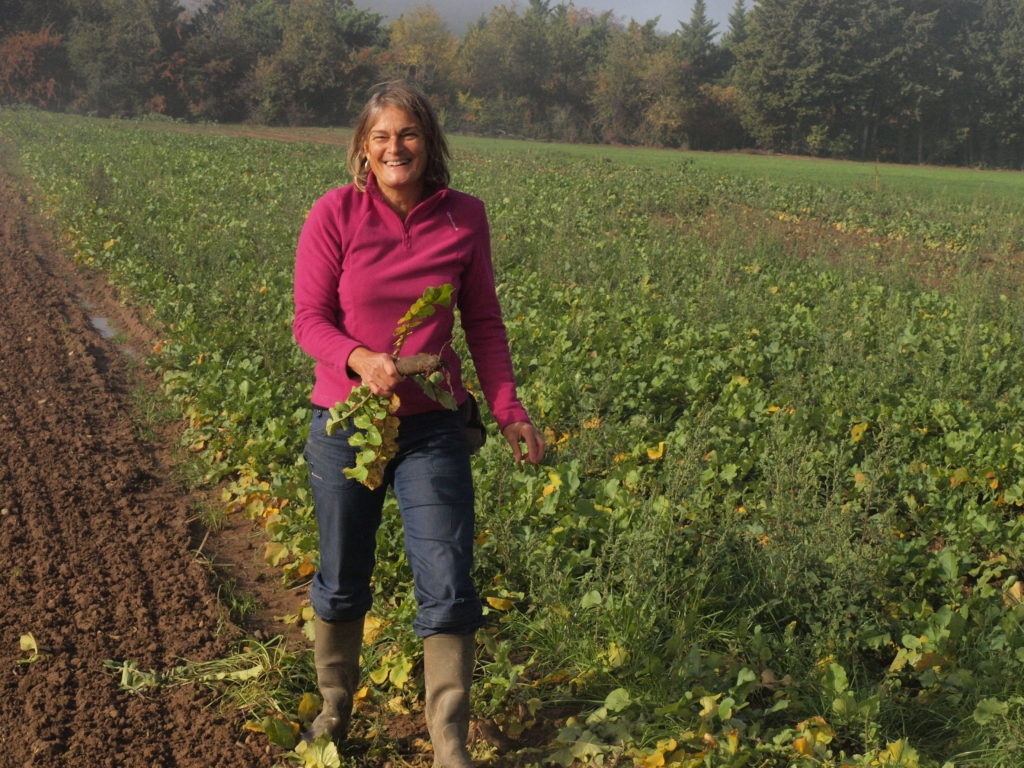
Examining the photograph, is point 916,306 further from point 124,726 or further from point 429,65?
point 429,65

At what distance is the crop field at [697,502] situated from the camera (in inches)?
126

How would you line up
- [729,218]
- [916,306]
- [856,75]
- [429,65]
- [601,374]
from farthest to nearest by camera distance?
[429,65]
[856,75]
[729,218]
[916,306]
[601,374]

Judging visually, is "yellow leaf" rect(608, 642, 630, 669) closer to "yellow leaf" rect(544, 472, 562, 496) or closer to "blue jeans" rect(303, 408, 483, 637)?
"blue jeans" rect(303, 408, 483, 637)

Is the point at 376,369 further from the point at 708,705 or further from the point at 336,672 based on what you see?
the point at 708,705

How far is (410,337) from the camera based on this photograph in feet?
8.84

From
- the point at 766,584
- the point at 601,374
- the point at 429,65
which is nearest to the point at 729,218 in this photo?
the point at 601,374

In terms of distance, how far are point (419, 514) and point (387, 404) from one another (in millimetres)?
345

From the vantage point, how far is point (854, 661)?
3.40 meters

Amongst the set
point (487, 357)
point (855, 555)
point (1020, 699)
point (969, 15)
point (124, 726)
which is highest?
point (969, 15)

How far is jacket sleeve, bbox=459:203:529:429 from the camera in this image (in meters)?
2.84

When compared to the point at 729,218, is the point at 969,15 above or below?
above

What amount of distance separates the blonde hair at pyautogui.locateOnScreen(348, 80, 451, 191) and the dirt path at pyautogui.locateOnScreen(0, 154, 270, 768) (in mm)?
1901

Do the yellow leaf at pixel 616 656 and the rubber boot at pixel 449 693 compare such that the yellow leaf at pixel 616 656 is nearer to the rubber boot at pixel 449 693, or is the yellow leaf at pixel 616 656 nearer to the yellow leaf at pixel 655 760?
the yellow leaf at pixel 655 760

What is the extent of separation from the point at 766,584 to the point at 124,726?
240 cm
